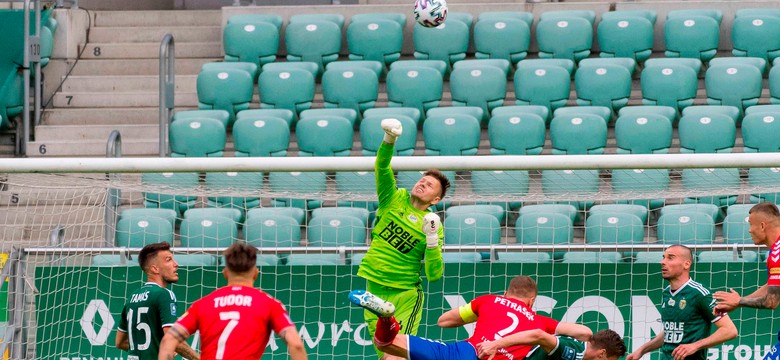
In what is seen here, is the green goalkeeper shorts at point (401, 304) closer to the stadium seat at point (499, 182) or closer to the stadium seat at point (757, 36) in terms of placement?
the stadium seat at point (499, 182)

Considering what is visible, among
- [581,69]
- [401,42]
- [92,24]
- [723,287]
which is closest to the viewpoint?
[723,287]

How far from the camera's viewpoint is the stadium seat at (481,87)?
13.4 metres

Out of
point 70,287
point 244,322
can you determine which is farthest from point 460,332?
point 244,322

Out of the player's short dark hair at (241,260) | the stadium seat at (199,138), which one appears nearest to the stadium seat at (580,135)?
the stadium seat at (199,138)

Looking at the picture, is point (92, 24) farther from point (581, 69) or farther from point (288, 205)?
point (581, 69)

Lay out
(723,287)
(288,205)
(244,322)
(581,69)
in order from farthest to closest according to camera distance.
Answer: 1. (581,69)
2. (288,205)
3. (723,287)
4. (244,322)

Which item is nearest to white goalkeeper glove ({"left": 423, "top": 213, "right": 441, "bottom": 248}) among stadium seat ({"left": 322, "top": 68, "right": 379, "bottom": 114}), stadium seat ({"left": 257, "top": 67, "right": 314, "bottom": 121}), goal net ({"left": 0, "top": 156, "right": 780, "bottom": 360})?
goal net ({"left": 0, "top": 156, "right": 780, "bottom": 360})

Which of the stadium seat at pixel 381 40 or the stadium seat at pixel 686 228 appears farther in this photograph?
the stadium seat at pixel 381 40

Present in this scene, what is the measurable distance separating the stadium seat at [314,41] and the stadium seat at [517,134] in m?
2.51

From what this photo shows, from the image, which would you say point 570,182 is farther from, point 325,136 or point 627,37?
point 627,37

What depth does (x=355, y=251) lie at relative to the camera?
35.0ft

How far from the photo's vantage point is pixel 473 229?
11.1 metres

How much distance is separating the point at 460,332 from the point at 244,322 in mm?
3910

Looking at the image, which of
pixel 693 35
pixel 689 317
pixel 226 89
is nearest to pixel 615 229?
pixel 689 317
